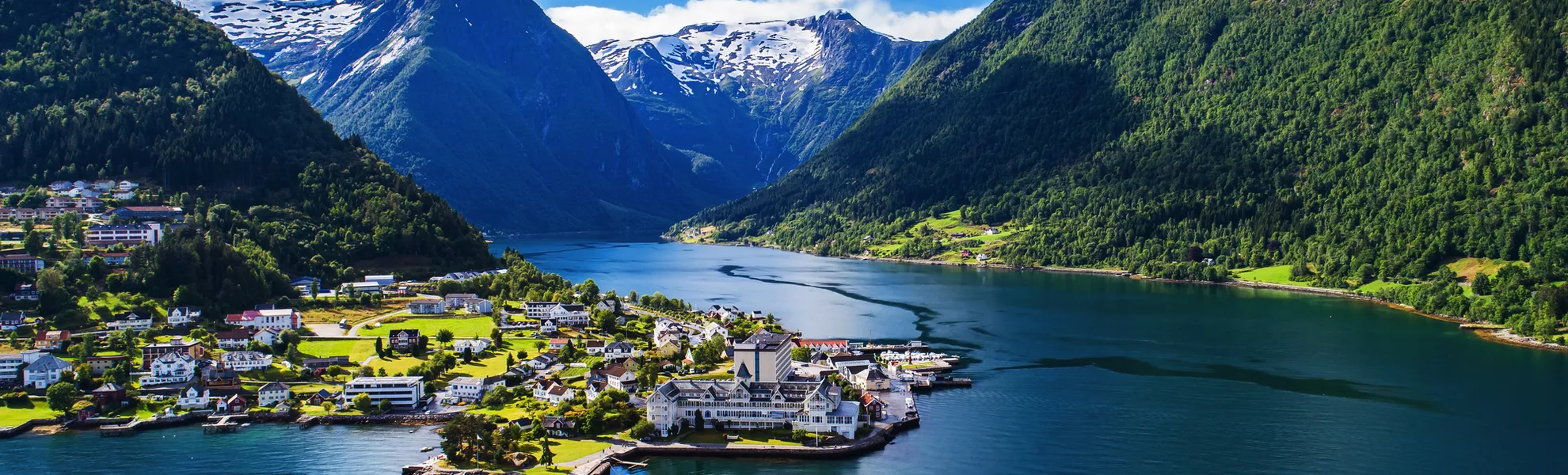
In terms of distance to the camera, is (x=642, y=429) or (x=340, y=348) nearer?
(x=642, y=429)

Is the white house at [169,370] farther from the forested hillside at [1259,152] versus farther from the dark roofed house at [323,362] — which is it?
the forested hillside at [1259,152]

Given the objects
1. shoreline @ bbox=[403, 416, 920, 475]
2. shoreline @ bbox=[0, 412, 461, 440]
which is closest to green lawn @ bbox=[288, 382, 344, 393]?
shoreline @ bbox=[0, 412, 461, 440]

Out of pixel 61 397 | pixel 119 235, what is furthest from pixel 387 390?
pixel 119 235

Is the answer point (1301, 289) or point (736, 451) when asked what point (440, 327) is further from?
point (1301, 289)

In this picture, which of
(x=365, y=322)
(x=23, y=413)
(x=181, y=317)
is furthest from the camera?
(x=365, y=322)

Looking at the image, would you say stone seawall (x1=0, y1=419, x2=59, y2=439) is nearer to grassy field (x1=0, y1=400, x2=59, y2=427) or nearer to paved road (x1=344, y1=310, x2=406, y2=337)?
grassy field (x1=0, y1=400, x2=59, y2=427)

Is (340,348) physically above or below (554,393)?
above
